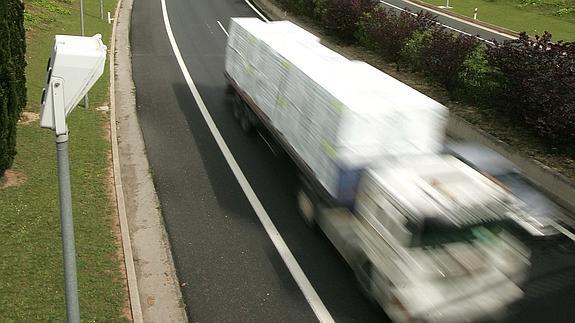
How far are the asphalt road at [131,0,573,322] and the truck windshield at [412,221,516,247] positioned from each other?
5.89ft

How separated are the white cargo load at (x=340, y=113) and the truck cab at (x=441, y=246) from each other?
1.00 metres

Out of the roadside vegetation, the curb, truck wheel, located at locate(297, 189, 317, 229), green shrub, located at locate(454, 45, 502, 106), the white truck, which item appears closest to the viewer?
the white truck

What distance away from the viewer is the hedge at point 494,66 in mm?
14695

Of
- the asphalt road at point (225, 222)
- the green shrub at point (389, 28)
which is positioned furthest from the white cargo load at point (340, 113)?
the green shrub at point (389, 28)

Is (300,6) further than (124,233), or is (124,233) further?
(300,6)

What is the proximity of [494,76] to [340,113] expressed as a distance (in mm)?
8890

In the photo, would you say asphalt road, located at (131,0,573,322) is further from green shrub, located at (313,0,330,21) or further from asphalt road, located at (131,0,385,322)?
green shrub, located at (313,0,330,21)

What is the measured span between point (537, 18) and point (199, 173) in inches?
1259

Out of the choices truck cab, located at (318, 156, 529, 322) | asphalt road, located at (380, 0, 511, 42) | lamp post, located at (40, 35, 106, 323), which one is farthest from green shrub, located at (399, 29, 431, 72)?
lamp post, located at (40, 35, 106, 323)

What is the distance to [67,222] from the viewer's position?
4441 mm

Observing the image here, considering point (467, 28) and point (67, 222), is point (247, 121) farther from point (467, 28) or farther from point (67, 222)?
point (467, 28)

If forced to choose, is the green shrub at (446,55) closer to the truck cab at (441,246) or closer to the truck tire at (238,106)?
the truck tire at (238,106)

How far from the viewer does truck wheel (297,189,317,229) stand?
11.2m

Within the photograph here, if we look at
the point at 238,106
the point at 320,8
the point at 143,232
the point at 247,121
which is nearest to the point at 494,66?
the point at 247,121
